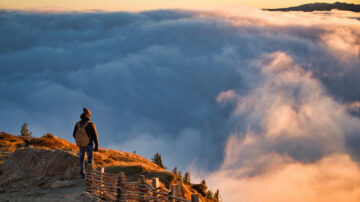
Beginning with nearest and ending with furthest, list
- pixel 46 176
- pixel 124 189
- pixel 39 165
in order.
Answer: pixel 124 189 < pixel 46 176 < pixel 39 165

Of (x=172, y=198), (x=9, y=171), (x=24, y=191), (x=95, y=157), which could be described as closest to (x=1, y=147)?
(x=95, y=157)

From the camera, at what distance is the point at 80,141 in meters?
13.6

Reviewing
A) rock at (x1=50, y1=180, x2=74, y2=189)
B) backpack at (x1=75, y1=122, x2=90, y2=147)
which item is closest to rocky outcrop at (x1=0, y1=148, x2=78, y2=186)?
rock at (x1=50, y1=180, x2=74, y2=189)

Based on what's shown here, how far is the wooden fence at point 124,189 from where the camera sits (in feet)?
34.8

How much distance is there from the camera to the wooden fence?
10.6 metres

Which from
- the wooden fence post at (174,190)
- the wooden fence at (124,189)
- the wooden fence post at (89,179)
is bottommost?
the wooden fence post at (174,190)

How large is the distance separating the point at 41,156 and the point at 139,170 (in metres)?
4.60

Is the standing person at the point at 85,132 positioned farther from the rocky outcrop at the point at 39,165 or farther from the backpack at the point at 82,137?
the rocky outcrop at the point at 39,165

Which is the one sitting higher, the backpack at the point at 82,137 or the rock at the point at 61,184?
the backpack at the point at 82,137

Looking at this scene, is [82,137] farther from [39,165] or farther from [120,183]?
[39,165]

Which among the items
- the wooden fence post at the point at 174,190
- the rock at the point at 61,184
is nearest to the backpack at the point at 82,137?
the rock at the point at 61,184

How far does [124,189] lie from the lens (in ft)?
40.6

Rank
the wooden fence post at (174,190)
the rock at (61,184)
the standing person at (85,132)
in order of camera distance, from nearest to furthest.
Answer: the wooden fence post at (174,190) < the standing person at (85,132) < the rock at (61,184)

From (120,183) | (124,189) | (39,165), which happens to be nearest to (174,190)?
(124,189)
